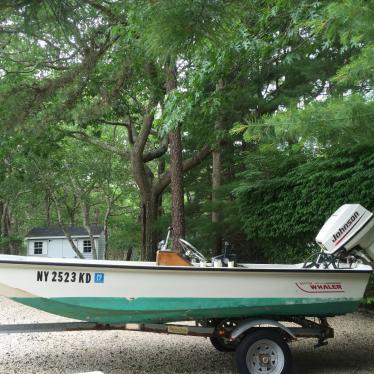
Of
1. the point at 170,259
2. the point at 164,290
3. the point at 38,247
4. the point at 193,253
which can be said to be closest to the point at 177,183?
the point at 193,253

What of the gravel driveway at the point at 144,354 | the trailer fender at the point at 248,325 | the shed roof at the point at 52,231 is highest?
the shed roof at the point at 52,231

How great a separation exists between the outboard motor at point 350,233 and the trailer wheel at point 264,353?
116 centimetres

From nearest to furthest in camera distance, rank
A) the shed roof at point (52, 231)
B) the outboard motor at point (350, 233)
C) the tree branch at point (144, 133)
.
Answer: the outboard motor at point (350, 233)
the tree branch at point (144, 133)
the shed roof at point (52, 231)

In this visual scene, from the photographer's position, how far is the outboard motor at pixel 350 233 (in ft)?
17.1

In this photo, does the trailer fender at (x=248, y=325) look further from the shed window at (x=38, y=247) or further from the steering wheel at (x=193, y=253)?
the shed window at (x=38, y=247)

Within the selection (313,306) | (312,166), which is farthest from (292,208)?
(313,306)

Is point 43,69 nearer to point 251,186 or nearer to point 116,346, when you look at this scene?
point 251,186

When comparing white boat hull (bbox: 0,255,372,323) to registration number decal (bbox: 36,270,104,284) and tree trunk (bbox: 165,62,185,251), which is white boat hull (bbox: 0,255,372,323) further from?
tree trunk (bbox: 165,62,185,251)

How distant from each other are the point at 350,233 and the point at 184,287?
1.92 m

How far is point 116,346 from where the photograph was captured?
21.3ft

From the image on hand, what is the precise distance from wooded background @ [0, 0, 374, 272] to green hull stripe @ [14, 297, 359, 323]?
1.67 m

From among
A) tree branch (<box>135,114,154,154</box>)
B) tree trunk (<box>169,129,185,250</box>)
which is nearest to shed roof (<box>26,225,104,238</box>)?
tree branch (<box>135,114,154,154</box>)

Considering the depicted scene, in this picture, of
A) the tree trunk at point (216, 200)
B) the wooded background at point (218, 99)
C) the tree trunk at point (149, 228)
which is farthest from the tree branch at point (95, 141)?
the tree trunk at point (216, 200)

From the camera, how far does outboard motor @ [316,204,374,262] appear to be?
5215 mm
